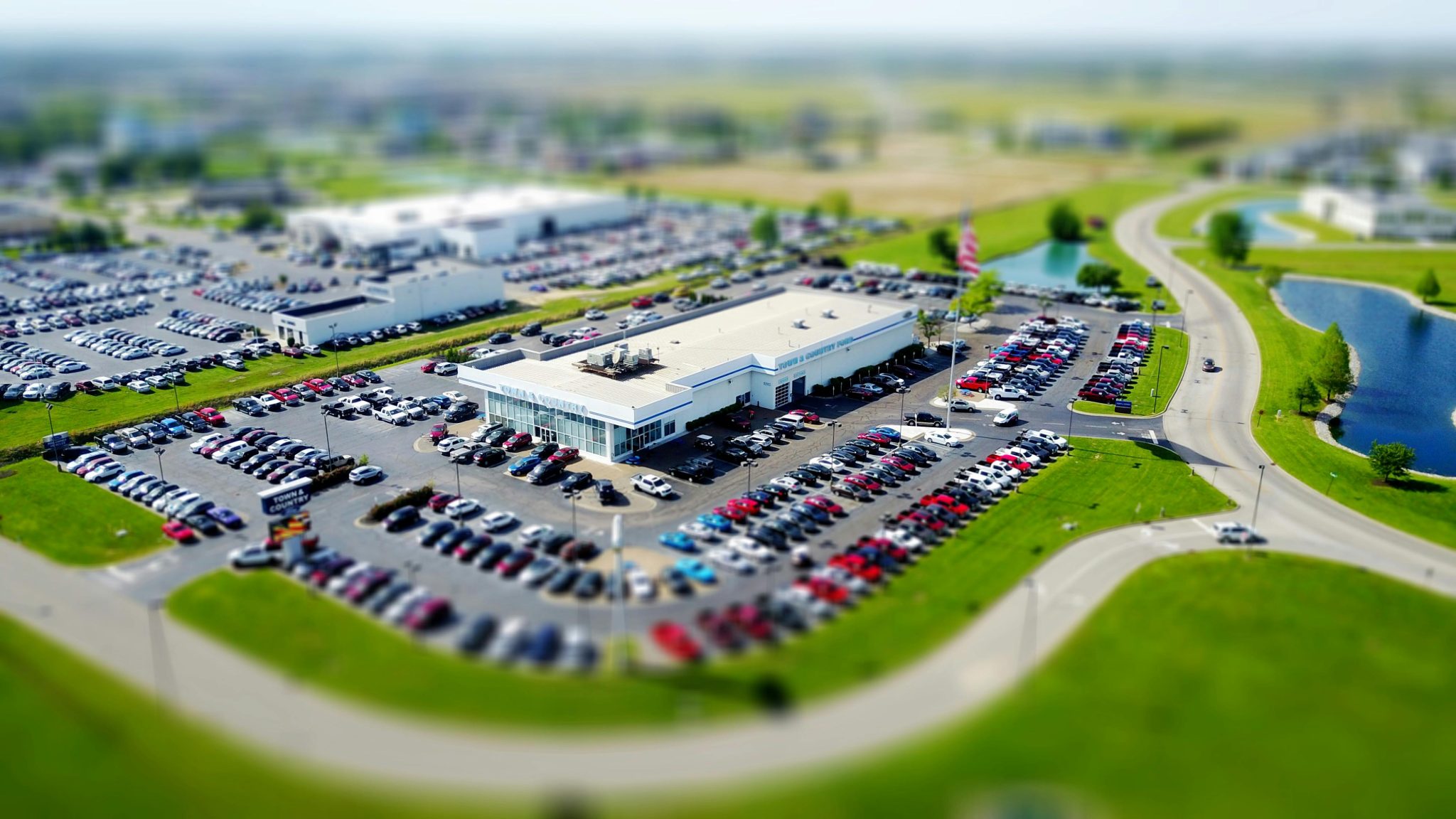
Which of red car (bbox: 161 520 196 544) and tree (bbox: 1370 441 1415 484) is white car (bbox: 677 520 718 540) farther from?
tree (bbox: 1370 441 1415 484)

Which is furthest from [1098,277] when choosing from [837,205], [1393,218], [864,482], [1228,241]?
[1393,218]

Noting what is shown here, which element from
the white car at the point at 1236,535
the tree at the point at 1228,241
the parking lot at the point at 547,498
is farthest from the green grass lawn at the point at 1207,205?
the white car at the point at 1236,535

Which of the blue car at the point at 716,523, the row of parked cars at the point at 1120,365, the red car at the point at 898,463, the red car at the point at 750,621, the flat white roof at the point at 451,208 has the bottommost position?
the red car at the point at 750,621

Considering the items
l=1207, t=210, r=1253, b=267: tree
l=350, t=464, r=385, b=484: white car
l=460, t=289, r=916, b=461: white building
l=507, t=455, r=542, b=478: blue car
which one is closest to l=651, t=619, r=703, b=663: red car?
l=507, t=455, r=542, b=478: blue car

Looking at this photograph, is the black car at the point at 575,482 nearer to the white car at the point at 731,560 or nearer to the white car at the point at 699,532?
the white car at the point at 699,532

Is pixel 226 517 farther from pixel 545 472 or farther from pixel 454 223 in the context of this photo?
pixel 454 223
